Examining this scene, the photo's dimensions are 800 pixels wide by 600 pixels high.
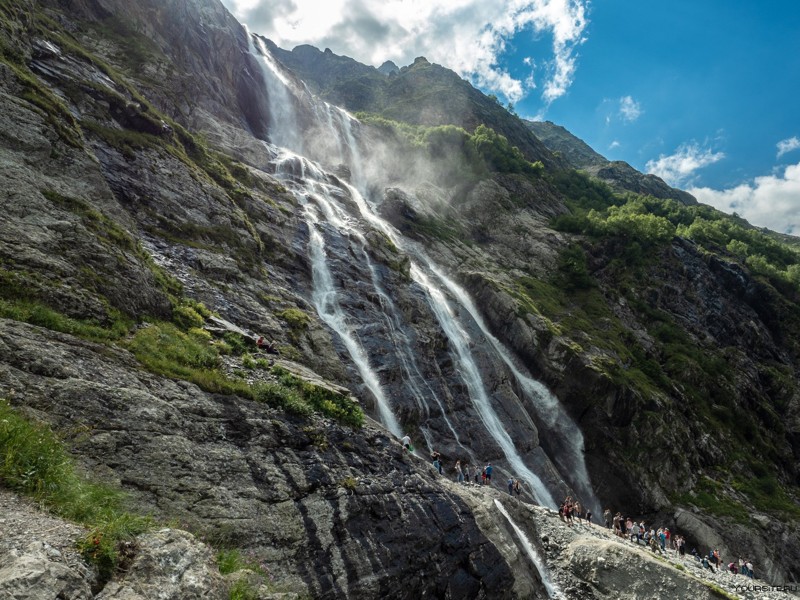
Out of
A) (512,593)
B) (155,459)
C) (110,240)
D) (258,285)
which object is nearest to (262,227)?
(258,285)

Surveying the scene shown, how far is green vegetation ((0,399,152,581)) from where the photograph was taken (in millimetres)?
7160

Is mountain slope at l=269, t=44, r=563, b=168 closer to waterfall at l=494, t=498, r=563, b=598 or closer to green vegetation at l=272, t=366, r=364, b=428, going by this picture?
waterfall at l=494, t=498, r=563, b=598

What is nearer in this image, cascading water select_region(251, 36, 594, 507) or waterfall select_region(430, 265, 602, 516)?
cascading water select_region(251, 36, 594, 507)

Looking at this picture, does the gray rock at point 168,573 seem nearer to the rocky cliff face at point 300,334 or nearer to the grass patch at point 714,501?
the rocky cliff face at point 300,334

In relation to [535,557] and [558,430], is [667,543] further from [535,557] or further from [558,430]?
[535,557]

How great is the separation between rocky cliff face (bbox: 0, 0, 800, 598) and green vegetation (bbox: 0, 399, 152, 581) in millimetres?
745

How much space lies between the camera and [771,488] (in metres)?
45.6

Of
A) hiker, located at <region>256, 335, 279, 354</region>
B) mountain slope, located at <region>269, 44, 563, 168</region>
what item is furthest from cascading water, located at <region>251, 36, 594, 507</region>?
mountain slope, located at <region>269, 44, 563, 168</region>

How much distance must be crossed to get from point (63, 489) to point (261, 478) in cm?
567

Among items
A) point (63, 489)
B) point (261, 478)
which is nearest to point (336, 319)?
point (261, 478)

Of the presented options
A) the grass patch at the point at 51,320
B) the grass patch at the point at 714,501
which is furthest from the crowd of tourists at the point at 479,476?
the grass patch at the point at 714,501

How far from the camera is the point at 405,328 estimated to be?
38.2 meters

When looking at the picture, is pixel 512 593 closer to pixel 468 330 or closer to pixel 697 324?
pixel 468 330

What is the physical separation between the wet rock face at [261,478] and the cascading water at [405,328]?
42.6ft
